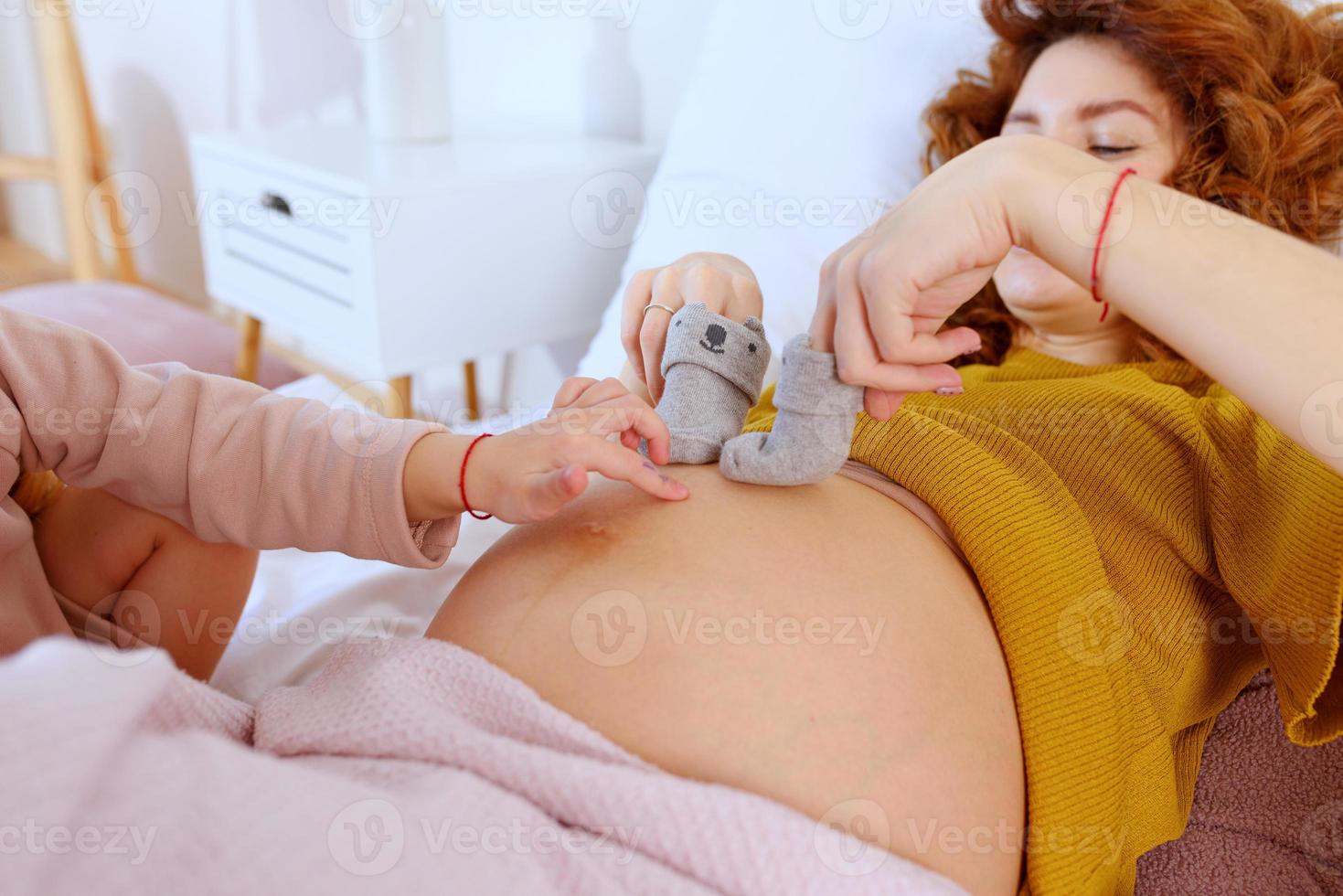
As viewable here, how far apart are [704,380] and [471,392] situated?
1.67 metres

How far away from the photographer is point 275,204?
1.89 metres

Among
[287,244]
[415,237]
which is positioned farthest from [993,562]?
[287,244]

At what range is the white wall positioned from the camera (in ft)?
6.86

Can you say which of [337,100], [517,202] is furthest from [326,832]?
[337,100]

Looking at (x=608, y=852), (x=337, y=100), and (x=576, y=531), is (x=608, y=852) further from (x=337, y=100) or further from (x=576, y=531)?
(x=337, y=100)

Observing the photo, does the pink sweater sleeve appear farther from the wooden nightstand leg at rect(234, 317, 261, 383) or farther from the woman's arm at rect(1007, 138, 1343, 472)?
the wooden nightstand leg at rect(234, 317, 261, 383)

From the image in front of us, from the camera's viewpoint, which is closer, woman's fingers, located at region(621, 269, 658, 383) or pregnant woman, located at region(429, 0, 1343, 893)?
pregnant woman, located at region(429, 0, 1343, 893)

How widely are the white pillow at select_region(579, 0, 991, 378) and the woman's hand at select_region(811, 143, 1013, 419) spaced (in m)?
0.62

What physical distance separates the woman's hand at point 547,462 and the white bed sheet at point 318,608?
0.88 ft

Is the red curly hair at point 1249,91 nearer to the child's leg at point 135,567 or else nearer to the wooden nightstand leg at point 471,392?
the child's leg at point 135,567

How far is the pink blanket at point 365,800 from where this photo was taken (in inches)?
19.7

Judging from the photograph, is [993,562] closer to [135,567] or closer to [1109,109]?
[1109,109]

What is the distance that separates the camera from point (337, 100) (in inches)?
107

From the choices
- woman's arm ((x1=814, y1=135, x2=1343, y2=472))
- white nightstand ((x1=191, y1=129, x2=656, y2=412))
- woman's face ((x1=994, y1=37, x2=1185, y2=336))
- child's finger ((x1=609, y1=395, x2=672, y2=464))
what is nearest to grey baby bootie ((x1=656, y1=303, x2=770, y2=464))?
child's finger ((x1=609, y1=395, x2=672, y2=464))
